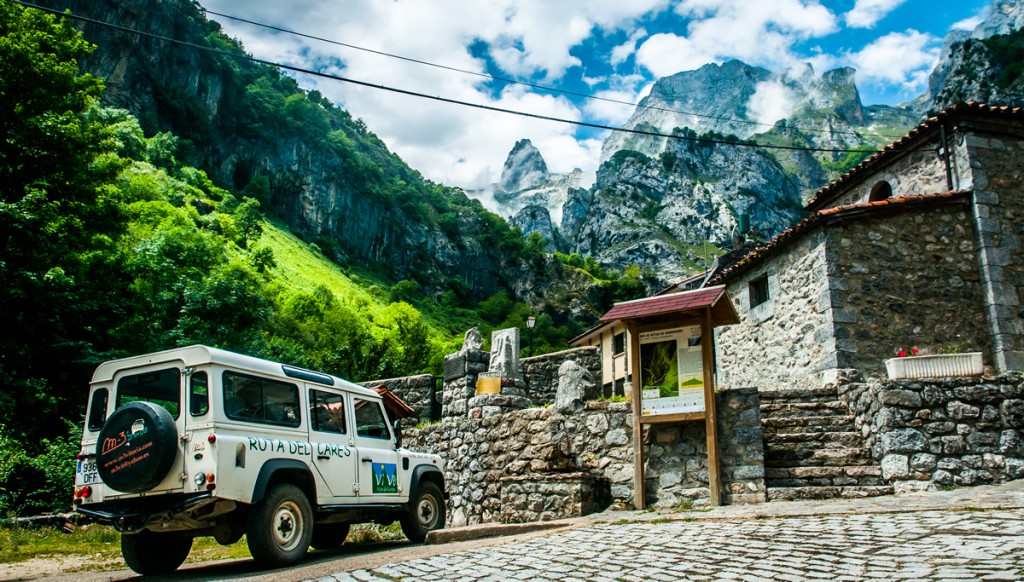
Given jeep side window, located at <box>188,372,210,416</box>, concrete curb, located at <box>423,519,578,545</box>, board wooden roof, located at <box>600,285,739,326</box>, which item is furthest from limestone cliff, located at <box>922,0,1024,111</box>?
jeep side window, located at <box>188,372,210,416</box>

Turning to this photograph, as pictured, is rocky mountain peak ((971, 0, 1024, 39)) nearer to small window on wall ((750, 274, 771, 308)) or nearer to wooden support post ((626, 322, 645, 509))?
small window on wall ((750, 274, 771, 308))

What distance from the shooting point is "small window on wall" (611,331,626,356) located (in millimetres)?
25969

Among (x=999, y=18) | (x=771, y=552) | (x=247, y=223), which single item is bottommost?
(x=771, y=552)

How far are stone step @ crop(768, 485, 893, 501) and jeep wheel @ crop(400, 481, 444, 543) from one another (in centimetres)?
461

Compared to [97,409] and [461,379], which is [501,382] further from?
[97,409]

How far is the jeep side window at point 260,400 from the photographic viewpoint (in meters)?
6.85

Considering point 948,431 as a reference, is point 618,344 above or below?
above

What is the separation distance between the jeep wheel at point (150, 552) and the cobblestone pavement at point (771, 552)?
2.64 metres

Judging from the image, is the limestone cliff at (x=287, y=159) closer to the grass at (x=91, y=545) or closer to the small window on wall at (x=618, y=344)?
the small window on wall at (x=618, y=344)

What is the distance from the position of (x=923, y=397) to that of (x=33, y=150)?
1801cm

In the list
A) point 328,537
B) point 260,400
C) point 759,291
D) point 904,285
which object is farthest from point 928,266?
point 260,400

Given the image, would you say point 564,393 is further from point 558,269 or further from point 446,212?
point 446,212

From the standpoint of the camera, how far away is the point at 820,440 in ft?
34.5

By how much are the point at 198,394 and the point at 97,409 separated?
5.10 feet
